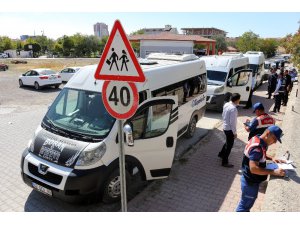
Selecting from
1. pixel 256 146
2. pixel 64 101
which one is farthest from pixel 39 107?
pixel 256 146

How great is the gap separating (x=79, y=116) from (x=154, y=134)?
148 centimetres

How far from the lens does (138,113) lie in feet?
16.7

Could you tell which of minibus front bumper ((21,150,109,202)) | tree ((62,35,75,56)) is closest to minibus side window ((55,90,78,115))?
minibus front bumper ((21,150,109,202))

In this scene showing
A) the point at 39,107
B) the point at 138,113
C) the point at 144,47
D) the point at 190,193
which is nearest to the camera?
the point at 138,113

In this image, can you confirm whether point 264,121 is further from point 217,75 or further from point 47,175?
point 217,75

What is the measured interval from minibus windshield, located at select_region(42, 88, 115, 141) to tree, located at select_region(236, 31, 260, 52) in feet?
173

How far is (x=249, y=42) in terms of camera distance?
177ft

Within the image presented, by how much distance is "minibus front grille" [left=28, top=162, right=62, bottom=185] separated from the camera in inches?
178

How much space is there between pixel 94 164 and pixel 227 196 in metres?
2.74

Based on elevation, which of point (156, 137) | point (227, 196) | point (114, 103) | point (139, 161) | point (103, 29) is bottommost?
point (227, 196)

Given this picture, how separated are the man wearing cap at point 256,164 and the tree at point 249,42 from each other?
53.2m

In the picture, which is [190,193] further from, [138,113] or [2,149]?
[2,149]

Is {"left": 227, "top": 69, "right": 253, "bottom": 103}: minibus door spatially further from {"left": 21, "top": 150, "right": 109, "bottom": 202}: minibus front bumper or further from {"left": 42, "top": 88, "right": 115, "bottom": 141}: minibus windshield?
{"left": 21, "top": 150, "right": 109, "bottom": 202}: minibus front bumper

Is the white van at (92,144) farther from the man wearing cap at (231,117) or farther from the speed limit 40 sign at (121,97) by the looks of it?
the speed limit 40 sign at (121,97)
